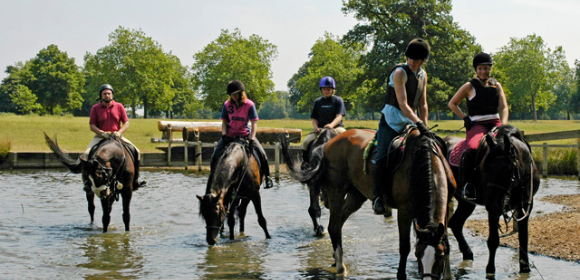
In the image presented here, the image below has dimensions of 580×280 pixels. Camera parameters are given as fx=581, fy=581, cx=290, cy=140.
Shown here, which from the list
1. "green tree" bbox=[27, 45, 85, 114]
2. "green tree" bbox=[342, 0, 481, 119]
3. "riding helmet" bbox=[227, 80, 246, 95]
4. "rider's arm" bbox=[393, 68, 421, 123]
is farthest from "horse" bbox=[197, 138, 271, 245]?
"green tree" bbox=[27, 45, 85, 114]

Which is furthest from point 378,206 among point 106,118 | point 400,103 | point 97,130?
point 106,118

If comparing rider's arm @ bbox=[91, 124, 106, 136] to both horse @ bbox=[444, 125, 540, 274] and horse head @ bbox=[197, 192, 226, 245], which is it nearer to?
horse head @ bbox=[197, 192, 226, 245]

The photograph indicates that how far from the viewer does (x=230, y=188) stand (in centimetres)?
887

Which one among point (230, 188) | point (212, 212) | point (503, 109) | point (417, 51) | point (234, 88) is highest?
point (417, 51)

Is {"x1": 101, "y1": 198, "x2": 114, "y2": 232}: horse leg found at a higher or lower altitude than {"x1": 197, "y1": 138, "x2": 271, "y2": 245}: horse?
lower

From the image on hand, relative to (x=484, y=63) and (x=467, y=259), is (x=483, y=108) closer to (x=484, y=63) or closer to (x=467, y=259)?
(x=484, y=63)

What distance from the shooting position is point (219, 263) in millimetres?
8086

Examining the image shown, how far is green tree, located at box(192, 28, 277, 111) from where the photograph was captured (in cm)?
7319

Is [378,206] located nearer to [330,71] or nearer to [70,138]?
[70,138]

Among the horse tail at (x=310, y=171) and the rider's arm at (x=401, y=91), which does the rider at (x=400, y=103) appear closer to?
the rider's arm at (x=401, y=91)

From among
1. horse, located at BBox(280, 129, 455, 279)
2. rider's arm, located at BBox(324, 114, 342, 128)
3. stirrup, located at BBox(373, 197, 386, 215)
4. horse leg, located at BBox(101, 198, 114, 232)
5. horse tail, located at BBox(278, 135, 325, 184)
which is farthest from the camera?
rider's arm, located at BBox(324, 114, 342, 128)

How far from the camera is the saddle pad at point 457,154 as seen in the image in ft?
25.1

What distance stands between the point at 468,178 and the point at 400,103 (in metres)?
1.82

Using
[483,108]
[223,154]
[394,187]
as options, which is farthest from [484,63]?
[223,154]
